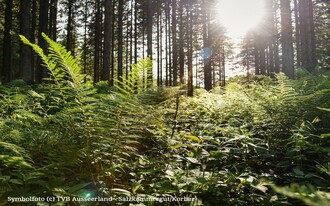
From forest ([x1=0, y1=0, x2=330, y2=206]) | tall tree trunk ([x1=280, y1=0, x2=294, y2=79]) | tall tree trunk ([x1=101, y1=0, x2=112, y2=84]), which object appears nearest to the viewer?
forest ([x1=0, y1=0, x2=330, y2=206])

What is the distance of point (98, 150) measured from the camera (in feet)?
6.97

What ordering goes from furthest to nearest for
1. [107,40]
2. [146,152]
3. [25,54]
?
[25,54]
[107,40]
[146,152]

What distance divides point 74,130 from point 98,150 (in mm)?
265

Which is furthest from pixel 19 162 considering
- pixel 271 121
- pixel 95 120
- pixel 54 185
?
pixel 271 121

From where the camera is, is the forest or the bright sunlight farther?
the bright sunlight

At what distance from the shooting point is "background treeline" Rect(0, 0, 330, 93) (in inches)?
423

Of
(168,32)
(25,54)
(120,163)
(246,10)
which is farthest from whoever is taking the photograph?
(168,32)

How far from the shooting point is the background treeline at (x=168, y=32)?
1073cm

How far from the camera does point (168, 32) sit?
94.9ft

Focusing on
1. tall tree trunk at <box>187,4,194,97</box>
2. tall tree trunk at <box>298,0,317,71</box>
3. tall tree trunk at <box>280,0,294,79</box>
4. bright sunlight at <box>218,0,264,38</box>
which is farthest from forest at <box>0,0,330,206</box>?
bright sunlight at <box>218,0,264,38</box>

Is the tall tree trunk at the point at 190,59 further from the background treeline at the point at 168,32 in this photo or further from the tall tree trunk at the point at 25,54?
the tall tree trunk at the point at 25,54

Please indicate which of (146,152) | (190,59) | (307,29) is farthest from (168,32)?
(146,152)

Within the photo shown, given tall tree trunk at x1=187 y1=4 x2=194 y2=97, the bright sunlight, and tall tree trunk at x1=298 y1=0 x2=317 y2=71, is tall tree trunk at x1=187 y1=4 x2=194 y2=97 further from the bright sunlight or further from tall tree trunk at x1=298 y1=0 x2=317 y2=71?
tall tree trunk at x1=298 y1=0 x2=317 y2=71

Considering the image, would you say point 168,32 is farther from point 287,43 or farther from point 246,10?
point 287,43
